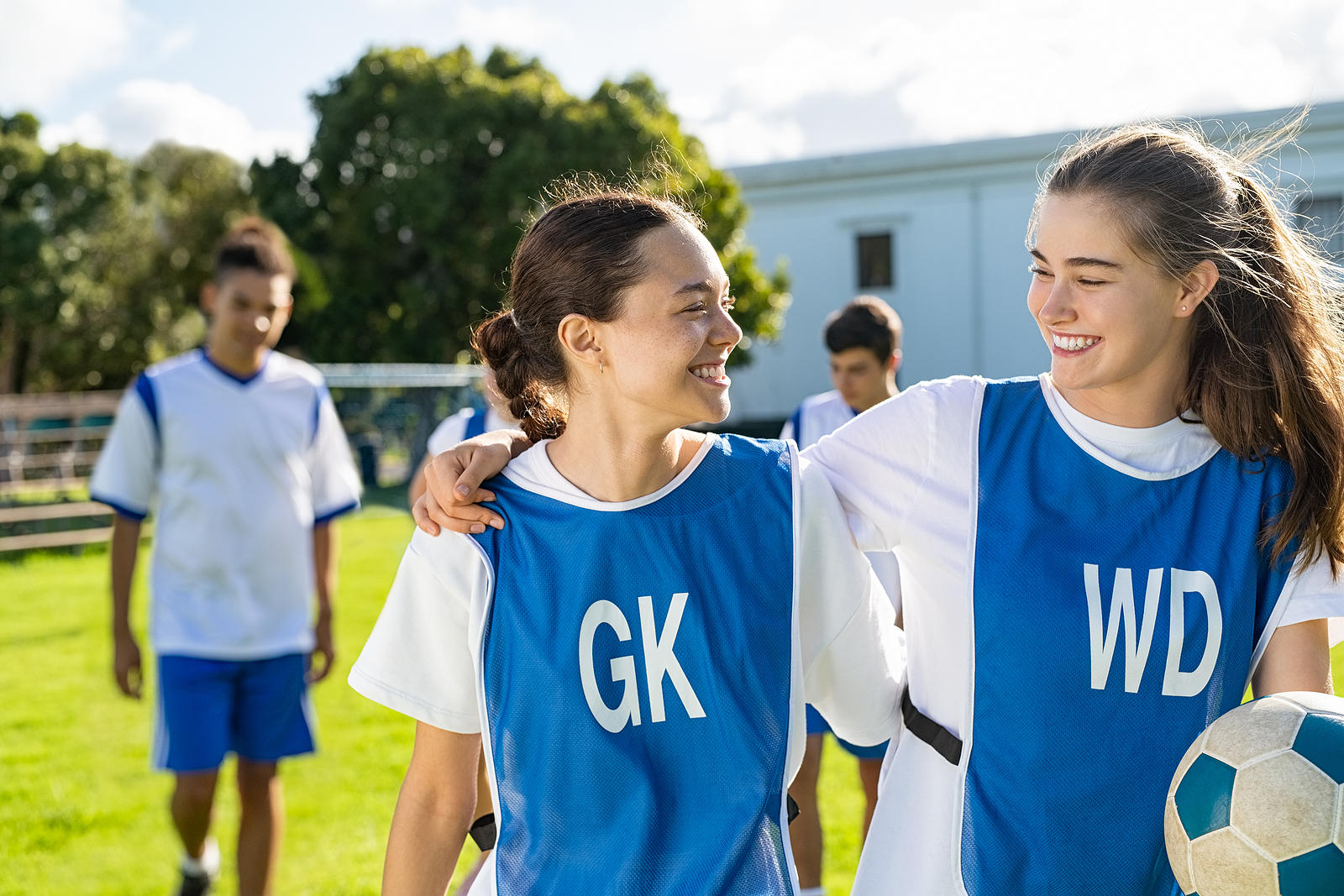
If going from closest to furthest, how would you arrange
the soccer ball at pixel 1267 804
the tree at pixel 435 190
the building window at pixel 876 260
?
1. the soccer ball at pixel 1267 804
2. the tree at pixel 435 190
3. the building window at pixel 876 260

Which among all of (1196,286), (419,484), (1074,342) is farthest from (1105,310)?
(419,484)

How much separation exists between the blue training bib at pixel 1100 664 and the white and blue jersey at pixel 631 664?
0.95ft

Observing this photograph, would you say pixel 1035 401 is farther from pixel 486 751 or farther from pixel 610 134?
pixel 610 134

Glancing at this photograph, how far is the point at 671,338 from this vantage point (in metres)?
1.84

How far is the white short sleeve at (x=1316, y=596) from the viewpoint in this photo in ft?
5.98

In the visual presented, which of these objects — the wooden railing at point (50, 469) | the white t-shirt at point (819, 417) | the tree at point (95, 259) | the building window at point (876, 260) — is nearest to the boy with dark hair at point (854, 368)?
the white t-shirt at point (819, 417)

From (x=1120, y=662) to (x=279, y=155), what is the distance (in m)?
22.4

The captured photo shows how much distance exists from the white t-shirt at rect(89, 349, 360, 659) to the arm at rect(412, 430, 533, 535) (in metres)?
2.54

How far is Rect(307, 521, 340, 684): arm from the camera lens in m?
4.57

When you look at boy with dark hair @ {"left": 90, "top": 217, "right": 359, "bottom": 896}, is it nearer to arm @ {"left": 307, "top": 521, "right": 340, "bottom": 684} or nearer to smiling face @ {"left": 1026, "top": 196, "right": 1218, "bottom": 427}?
arm @ {"left": 307, "top": 521, "right": 340, "bottom": 684}

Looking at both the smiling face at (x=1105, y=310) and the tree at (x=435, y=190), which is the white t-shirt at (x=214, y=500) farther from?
the tree at (x=435, y=190)

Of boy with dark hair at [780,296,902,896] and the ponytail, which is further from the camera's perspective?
boy with dark hair at [780,296,902,896]

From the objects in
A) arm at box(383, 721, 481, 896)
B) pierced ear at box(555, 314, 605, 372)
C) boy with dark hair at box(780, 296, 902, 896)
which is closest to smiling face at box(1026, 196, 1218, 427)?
pierced ear at box(555, 314, 605, 372)

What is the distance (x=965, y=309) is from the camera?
20.9m
